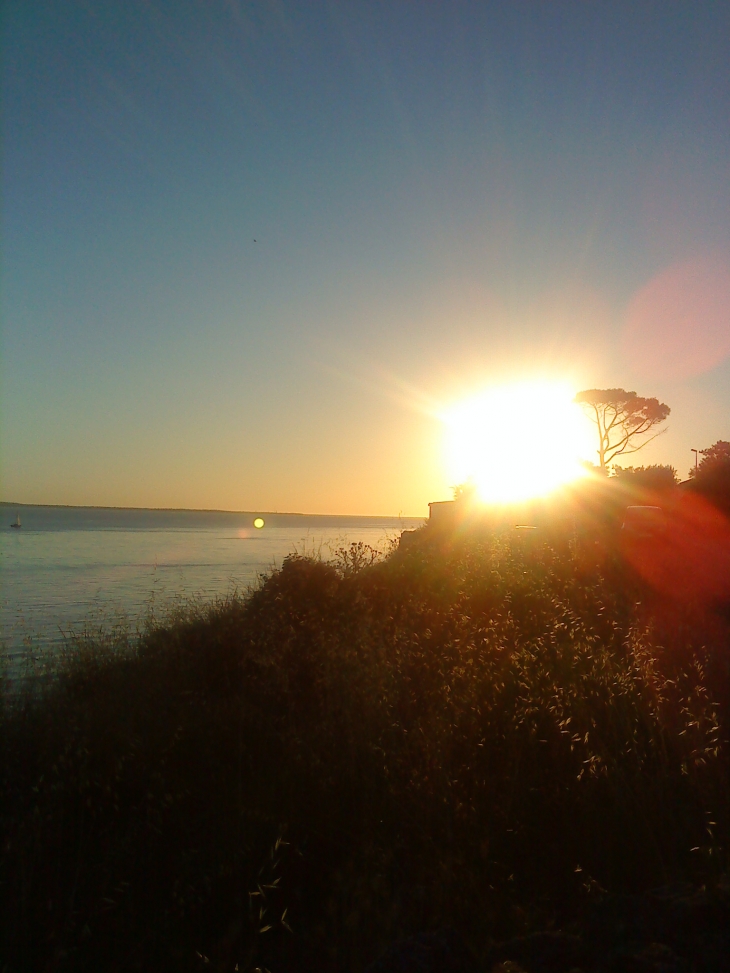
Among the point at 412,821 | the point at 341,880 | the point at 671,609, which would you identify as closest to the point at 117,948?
the point at 341,880

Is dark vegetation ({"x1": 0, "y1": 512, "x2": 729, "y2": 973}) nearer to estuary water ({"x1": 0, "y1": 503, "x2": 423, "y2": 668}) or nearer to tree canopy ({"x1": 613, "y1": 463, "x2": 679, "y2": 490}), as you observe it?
estuary water ({"x1": 0, "y1": 503, "x2": 423, "y2": 668})

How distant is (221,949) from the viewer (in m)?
3.93

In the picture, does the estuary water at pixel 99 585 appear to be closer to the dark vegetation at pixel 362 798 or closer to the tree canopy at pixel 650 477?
the dark vegetation at pixel 362 798

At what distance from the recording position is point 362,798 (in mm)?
4969

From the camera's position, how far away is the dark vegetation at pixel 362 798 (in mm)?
4062

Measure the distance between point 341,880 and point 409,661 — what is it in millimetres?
2542

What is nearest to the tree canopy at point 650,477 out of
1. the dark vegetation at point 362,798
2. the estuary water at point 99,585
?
the estuary water at point 99,585

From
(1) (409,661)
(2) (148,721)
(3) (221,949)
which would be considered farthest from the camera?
(1) (409,661)

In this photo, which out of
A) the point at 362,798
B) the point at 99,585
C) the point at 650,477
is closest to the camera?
the point at 362,798

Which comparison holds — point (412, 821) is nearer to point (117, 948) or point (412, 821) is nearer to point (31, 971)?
point (117, 948)

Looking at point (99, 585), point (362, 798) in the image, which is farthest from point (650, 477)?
point (362, 798)

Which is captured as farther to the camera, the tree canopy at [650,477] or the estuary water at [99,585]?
the tree canopy at [650,477]

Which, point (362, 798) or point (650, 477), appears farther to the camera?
point (650, 477)

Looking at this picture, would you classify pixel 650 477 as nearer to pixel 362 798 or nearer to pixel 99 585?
pixel 99 585
